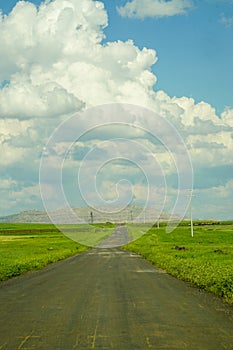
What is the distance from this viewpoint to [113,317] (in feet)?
47.2

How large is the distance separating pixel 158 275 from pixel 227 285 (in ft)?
31.7

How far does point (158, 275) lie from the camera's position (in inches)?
1153

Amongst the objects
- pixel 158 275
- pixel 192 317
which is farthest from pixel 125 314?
pixel 158 275

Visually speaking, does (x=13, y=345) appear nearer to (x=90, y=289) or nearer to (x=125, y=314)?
(x=125, y=314)

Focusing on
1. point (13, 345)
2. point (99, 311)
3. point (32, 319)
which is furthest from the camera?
point (99, 311)

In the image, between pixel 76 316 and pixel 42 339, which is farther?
pixel 76 316

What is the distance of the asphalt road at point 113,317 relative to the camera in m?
11.1

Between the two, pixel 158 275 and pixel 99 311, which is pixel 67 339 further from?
pixel 158 275

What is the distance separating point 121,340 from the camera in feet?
36.7

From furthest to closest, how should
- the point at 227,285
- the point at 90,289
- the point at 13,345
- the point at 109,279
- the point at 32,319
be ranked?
the point at 109,279 < the point at 90,289 < the point at 227,285 < the point at 32,319 < the point at 13,345

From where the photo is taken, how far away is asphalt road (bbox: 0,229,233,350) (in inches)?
436

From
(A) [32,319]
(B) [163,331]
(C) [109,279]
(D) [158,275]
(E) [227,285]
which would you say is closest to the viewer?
(B) [163,331]

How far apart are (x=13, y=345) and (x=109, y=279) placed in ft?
54.0

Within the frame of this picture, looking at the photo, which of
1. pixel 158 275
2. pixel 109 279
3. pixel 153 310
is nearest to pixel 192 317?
pixel 153 310
